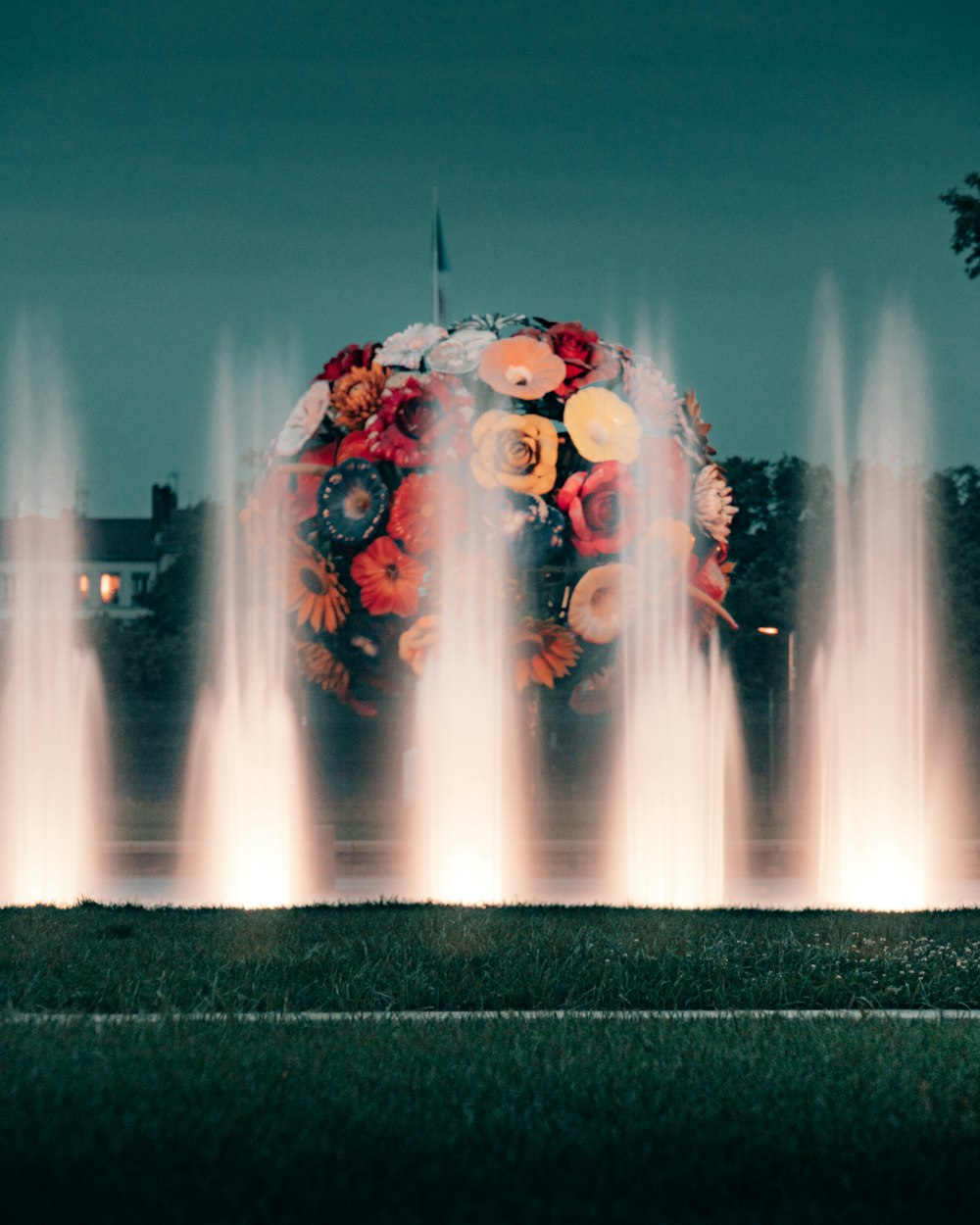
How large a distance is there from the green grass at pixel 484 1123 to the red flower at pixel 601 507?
28.2ft

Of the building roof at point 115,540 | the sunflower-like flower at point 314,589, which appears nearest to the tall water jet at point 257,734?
the sunflower-like flower at point 314,589

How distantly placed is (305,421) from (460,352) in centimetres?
186

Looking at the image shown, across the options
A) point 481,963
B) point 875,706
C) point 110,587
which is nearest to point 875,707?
point 875,706

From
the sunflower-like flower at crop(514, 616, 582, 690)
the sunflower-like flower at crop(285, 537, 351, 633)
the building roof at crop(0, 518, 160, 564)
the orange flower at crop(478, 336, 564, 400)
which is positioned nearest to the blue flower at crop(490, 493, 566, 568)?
the sunflower-like flower at crop(514, 616, 582, 690)

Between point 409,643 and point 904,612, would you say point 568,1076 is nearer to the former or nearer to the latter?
point 409,643

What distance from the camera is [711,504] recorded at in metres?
17.6

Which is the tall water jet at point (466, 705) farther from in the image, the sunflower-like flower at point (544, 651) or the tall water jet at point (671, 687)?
the tall water jet at point (671, 687)

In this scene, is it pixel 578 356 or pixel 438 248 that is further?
pixel 438 248

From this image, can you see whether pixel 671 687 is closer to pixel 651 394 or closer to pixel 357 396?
pixel 651 394

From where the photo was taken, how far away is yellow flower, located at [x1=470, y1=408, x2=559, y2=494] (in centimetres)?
1670

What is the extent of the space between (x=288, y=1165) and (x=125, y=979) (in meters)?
4.83

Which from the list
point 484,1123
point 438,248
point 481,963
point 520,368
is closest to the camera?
point 484,1123

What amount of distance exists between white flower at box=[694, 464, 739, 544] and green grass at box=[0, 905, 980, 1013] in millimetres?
5211

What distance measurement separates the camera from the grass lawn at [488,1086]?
5.55 m
